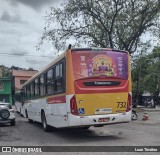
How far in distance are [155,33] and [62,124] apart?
78.5ft

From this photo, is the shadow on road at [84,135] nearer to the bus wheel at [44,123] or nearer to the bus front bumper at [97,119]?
the bus wheel at [44,123]

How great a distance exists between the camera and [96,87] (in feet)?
44.2

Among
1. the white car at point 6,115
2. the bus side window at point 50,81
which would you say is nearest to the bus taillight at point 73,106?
the bus side window at point 50,81

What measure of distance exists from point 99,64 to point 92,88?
0.94 meters

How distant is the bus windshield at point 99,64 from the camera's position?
43.8 ft

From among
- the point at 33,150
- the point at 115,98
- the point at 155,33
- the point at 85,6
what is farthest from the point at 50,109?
the point at 155,33

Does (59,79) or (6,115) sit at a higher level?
(59,79)

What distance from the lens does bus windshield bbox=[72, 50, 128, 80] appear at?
1334cm

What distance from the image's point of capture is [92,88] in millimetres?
13398

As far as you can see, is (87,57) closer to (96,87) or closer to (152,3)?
(96,87)

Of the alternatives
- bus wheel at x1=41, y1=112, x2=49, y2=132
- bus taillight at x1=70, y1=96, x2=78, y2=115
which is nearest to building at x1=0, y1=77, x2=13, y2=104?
bus wheel at x1=41, y1=112, x2=49, y2=132

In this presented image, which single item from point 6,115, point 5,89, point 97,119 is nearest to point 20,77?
point 5,89

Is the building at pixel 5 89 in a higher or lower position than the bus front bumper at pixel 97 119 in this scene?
higher

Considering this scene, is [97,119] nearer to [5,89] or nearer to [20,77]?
[5,89]
